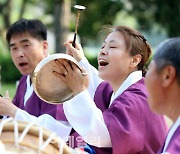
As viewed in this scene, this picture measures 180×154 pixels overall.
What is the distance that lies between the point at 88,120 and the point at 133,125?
8.7 inches

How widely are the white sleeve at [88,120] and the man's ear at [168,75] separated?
605mm

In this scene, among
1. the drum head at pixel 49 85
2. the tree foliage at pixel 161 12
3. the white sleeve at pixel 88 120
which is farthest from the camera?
the tree foliage at pixel 161 12

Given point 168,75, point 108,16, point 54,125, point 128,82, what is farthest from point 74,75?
point 108,16

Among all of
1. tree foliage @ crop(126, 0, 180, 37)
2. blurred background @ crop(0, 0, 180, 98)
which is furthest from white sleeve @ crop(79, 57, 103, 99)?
tree foliage @ crop(126, 0, 180, 37)

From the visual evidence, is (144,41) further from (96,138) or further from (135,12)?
(135,12)

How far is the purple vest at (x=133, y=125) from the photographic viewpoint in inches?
101

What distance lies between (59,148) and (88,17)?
1545 cm

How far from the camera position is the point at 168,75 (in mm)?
2004

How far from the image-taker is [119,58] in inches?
Result: 112

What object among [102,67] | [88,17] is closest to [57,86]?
[102,67]

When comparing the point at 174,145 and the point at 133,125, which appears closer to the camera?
the point at 174,145

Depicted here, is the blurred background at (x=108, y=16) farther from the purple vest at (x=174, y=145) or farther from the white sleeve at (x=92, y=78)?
the purple vest at (x=174, y=145)

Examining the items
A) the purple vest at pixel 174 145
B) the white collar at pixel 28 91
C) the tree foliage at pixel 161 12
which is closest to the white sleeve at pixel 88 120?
the purple vest at pixel 174 145

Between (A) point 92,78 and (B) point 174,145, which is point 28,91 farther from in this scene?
(B) point 174,145
